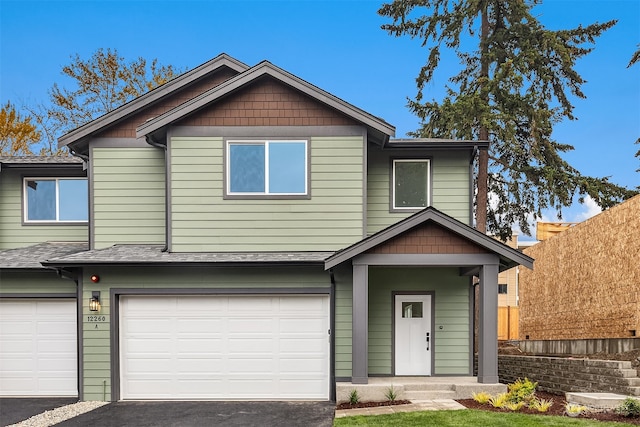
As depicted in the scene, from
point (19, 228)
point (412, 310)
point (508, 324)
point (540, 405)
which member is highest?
point (19, 228)

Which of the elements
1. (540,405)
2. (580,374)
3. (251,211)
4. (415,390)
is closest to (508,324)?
(580,374)

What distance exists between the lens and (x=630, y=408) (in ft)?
27.1

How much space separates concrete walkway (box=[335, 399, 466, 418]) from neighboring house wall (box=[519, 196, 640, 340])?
4851 millimetres

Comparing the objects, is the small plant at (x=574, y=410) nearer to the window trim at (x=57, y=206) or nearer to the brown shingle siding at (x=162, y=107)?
the brown shingle siding at (x=162, y=107)

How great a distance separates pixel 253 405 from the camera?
10500 mm

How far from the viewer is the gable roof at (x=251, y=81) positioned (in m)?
11.1

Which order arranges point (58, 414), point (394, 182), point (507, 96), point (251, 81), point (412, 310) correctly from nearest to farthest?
point (58, 414)
point (251, 81)
point (412, 310)
point (394, 182)
point (507, 96)

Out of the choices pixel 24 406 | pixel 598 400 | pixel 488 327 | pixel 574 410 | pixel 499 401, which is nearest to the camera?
pixel 574 410

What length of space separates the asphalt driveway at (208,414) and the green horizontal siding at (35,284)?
2.92 meters

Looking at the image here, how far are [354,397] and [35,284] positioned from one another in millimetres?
7372

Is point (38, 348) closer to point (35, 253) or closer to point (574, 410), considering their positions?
point (35, 253)

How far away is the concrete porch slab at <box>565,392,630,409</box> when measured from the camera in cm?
872

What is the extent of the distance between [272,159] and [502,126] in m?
10.7

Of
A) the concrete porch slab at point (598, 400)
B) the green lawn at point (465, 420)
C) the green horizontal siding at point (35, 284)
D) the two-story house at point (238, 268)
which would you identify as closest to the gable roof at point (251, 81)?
the two-story house at point (238, 268)
